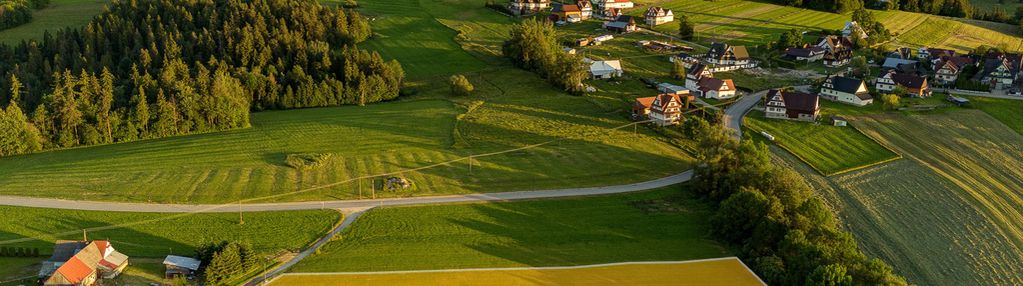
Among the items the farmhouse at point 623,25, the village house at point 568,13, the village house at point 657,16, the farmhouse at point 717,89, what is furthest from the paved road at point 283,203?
the village house at point 568,13

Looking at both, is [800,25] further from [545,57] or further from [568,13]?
[545,57]

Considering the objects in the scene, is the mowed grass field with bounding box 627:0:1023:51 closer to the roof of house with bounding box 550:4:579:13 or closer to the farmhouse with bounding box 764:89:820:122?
the roof of house with bounding box 550:4:579:13

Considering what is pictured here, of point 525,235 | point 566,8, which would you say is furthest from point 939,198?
point 566,8

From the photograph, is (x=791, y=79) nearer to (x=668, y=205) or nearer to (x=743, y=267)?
(x=668, y=205)

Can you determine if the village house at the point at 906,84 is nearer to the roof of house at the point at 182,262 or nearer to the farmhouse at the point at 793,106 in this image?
the farmhouse at the point at 793,106

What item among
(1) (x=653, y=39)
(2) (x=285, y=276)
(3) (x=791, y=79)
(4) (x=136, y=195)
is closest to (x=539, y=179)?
(2) (x=285, y=276)

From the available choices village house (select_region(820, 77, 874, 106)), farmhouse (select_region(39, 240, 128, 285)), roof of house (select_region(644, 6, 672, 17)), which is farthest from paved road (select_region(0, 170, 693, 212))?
roof of house (select_region(644, 6, 672, 17))

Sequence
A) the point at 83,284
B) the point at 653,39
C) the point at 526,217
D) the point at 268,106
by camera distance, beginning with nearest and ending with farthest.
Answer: the point at 83,284, the point at 526,217, the point at 268,106, the point at 653,39
